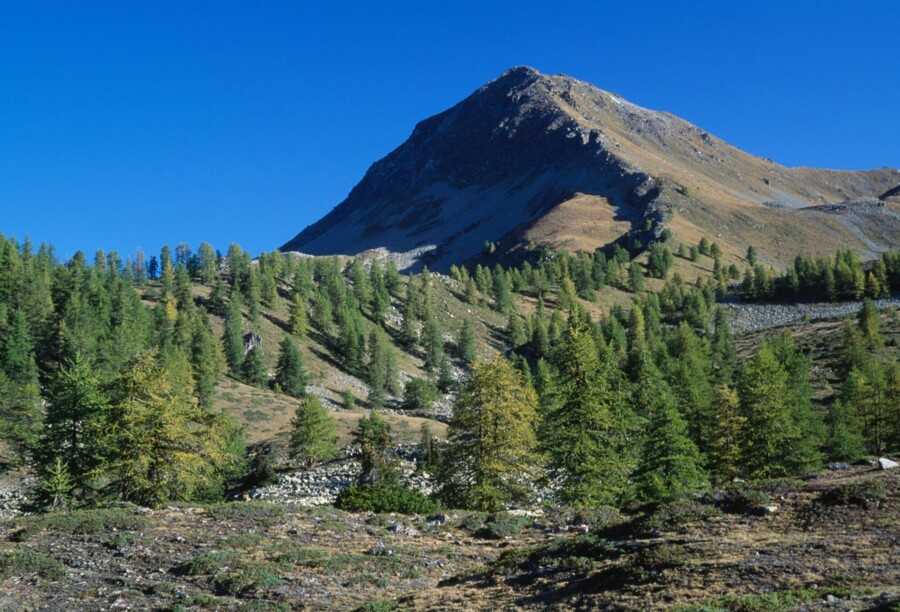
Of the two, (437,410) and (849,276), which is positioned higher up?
(849,276)

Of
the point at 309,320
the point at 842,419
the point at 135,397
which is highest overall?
the point at 309,320

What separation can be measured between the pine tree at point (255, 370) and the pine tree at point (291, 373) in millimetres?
2358

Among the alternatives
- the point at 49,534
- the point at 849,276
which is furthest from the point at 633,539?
the point at 849,276

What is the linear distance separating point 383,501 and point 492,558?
29.1 feet

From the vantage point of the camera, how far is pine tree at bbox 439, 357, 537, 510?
32.4 m

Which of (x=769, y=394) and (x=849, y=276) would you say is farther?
(x=849, y=276)

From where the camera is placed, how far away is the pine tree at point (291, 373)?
10438 cm

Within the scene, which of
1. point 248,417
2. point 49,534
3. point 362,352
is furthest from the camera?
point 362,352

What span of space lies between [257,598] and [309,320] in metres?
126

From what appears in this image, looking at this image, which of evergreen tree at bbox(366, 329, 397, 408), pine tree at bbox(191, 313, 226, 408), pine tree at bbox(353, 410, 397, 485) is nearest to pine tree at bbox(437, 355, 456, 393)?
evergreen tree at bbox(366, 329, 397, 408)

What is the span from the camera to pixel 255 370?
10450 cm

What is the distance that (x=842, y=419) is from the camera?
2147 inches

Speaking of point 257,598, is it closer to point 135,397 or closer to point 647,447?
point 135,397

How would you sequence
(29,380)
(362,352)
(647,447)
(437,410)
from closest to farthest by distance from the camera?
(647,447), (29,380), (437,410), (362,352)
